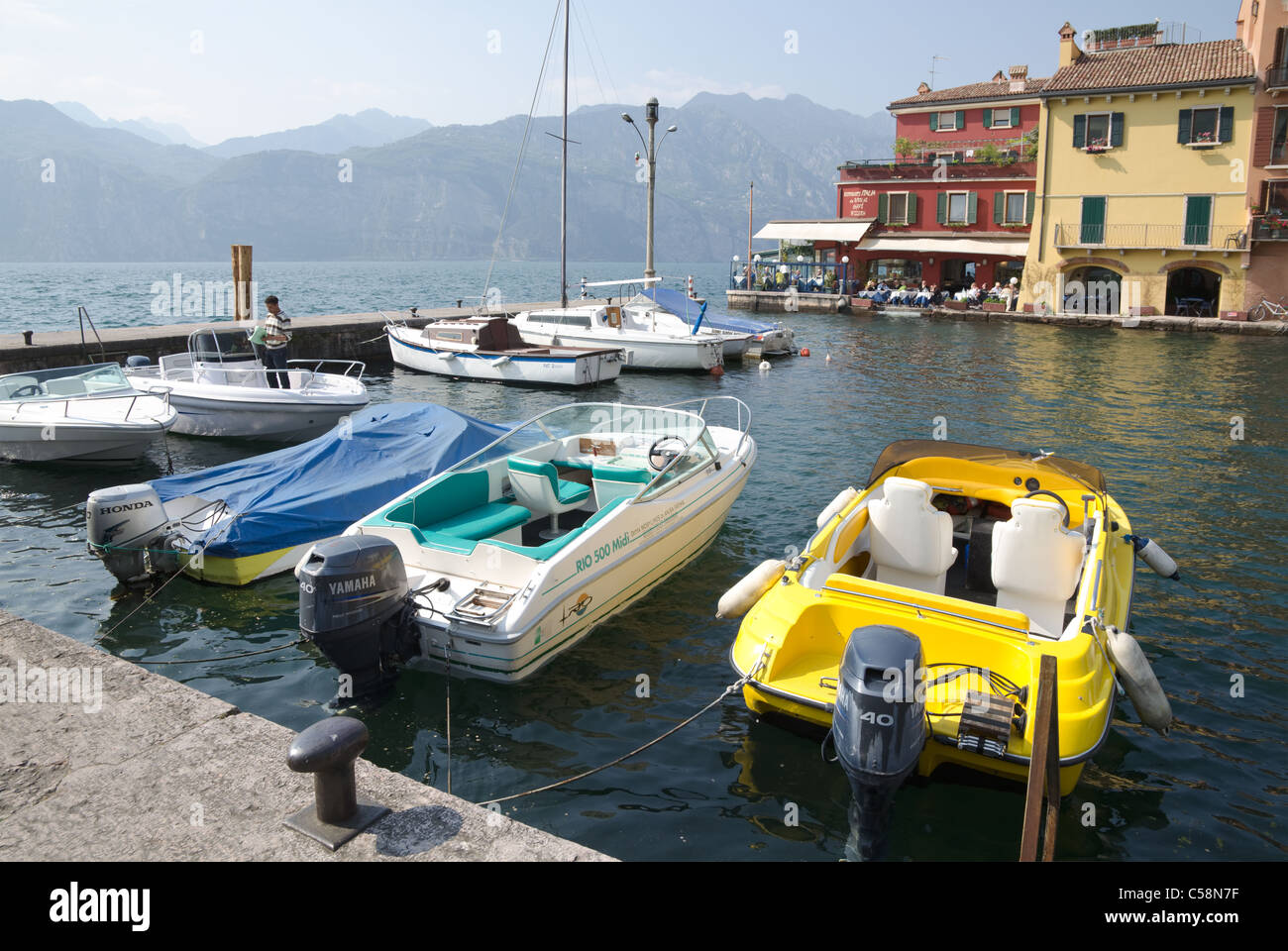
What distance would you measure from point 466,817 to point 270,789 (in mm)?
1045

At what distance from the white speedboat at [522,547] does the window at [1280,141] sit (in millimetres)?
36466

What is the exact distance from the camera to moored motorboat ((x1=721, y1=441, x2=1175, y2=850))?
501 cm

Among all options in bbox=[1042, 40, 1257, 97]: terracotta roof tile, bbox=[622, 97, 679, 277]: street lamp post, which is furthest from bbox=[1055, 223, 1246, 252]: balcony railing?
bbox=[622, 97, 679, 277]: street lamp post

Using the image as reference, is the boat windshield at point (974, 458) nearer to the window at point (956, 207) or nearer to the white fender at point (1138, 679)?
the white fender at point (1138, 679)

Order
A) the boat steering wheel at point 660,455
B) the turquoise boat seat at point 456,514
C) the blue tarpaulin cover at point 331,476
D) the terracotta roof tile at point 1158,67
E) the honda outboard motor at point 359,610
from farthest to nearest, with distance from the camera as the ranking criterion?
the terracotta roof tile at point 1158,67
the boat steering wheel at point 660,455
the blue tarpaulin cover at point 331,476
the turquoise boat seat at point 456,514
the honda outboard motor at point 359,610

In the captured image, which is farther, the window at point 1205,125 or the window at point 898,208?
the window at point 898,208

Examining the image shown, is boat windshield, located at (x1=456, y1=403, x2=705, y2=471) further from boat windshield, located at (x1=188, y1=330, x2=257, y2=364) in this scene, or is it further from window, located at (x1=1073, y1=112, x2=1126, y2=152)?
window, located at (x1=1073, y1=112, x2=1126, y2=152)

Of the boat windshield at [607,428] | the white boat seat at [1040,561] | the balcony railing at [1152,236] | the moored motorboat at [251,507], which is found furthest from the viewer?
the balcony railing at [1152,236]

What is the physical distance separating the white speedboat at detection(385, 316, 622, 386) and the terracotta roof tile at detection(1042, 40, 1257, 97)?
92.4 feet

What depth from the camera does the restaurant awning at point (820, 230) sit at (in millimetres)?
50531

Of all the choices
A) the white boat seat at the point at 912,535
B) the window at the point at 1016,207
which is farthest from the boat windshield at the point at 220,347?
the window at the point at 1016,207

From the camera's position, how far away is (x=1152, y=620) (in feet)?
29.8

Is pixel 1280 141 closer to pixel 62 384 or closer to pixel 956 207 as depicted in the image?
pixel 956 207
